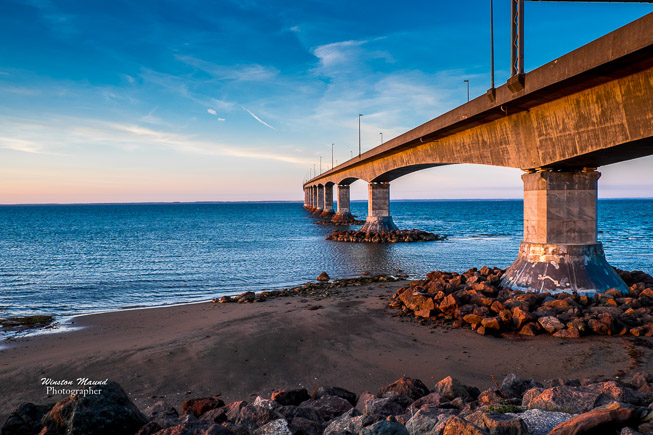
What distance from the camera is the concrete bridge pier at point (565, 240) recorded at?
13.3 m

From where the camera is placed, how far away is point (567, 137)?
40.9 feet

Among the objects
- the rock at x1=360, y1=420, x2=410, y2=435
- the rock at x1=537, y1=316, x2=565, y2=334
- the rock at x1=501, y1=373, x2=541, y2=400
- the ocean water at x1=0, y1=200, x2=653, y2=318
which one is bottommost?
the ocean water at x1=0, y1=200, x2=653, y2=318

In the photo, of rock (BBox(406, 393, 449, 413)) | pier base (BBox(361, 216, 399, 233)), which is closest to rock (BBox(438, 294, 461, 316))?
rock (BBox(406, 393, 449, 413))

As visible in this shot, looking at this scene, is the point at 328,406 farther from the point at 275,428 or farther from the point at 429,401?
the point at 429,401

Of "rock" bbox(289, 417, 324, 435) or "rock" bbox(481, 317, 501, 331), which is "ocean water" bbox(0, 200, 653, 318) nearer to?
"rock" bbox(481, 317, 501, 331)

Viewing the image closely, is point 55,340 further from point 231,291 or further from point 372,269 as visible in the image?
point 372,269

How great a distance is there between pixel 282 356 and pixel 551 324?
6446mm

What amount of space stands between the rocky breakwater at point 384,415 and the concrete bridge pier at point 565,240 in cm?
752

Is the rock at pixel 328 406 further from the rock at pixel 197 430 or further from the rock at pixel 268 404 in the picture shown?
the rock at pixel 197 430

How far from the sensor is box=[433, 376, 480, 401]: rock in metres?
6.06

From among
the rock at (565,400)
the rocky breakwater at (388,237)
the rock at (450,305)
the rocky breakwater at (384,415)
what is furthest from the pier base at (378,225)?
the rock at (565,400)

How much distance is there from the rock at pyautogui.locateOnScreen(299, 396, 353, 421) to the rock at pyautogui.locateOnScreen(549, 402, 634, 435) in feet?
8.72

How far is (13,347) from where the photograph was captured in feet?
35.3

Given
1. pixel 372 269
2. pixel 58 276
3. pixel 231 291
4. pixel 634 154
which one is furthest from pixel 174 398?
pixel 58 276
